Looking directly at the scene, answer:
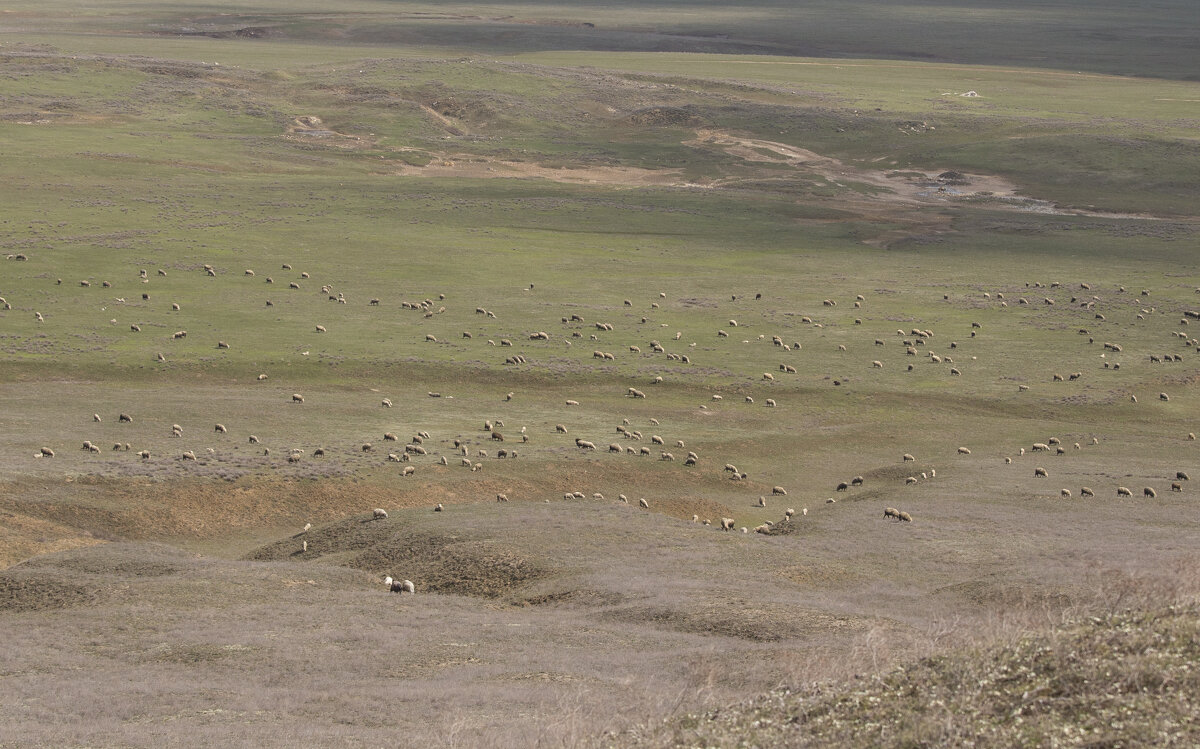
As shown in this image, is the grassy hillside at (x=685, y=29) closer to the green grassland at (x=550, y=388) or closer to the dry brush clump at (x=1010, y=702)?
the green grassland at (x=550, y=388)

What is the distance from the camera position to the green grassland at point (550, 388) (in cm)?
1825

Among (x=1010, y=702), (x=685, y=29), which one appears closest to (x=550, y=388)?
(x=1010, y=702)

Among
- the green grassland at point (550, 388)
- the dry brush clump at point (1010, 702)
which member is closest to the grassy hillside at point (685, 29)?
the green grassland at point (550, 388)

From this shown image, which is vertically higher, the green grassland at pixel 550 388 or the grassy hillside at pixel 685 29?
the grassy hillside at pixel 685 29

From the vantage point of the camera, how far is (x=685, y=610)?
20125 millimetres

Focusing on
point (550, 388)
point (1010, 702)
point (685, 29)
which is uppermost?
point (685, 29)

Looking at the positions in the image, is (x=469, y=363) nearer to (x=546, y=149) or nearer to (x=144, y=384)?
(x=144, y=384)

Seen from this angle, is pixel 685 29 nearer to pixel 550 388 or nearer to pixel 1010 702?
pixel 550 388

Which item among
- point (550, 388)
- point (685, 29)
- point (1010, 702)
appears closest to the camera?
point (1010, 702)

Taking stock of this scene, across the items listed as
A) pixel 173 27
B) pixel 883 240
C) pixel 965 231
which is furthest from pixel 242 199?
pixel 173 27

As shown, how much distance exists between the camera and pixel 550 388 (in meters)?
42.6

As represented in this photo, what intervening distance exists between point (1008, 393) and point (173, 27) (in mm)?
132290

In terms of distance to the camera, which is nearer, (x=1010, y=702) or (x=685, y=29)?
(x=1010, y=702)

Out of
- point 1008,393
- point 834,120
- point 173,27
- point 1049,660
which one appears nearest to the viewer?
point 1049,660
